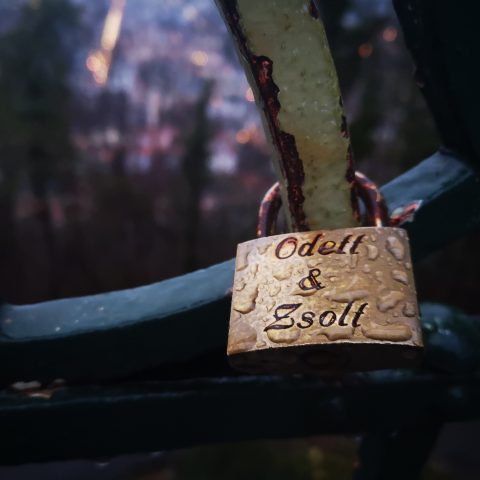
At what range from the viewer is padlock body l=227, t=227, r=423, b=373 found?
19.5 inches

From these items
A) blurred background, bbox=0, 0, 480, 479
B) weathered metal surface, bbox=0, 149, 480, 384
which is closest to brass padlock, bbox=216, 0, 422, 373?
weathered metal surface, bbox=0, 149, 480, 384

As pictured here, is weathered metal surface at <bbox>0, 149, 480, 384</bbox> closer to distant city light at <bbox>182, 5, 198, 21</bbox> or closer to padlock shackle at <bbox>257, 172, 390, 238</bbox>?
padlock shackle at <bbox>257, 172, 390, 238</bbox>

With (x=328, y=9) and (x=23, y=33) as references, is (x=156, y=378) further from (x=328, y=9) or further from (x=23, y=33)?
(x=23, y=33)

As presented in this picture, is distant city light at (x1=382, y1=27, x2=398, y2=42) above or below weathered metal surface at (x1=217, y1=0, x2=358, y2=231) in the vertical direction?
above

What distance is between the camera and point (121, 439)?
0.79 m

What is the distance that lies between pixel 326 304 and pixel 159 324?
32 centimetres

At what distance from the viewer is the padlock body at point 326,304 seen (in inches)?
19.5

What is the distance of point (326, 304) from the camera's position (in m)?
0.51

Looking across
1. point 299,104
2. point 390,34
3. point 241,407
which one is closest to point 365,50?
point 390,34

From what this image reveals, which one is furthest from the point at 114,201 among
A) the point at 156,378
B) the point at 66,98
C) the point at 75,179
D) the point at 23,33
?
the point at 156,378

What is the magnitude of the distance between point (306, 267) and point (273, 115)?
0.48 feet

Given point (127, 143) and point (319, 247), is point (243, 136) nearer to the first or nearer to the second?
point (127, 143)

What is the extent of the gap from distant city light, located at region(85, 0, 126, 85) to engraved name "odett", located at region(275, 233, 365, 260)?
8.52m

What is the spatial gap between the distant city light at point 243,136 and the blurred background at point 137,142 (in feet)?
0.10
